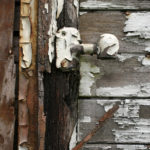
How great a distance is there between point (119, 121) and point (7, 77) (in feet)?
1.38

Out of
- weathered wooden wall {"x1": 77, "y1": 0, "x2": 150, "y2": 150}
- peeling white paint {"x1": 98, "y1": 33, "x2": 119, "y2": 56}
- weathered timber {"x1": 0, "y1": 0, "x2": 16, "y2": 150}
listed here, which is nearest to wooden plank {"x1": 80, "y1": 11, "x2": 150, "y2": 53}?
weathered wooden wall {"x1": 77, "y1": 0, "x2": 150, "y2": 150}

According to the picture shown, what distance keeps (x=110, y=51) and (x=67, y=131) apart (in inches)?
12.1

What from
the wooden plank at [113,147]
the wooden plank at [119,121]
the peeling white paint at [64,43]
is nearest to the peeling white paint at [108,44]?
the peeling white paint at [64,43]

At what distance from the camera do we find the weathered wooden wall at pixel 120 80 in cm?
87

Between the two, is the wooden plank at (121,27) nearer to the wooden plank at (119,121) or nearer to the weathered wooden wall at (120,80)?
the weathered wooden wall at (120,80)

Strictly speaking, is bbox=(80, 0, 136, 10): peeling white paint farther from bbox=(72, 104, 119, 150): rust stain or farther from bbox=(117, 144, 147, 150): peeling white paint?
bbox=(117, 144, 147, 150): peeling white paint

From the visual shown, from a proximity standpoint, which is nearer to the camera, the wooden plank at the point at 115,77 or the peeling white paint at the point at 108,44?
the peeling white paint at the point at 108,44

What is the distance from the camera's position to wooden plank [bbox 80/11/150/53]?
87cm

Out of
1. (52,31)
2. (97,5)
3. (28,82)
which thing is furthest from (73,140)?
(97,5)

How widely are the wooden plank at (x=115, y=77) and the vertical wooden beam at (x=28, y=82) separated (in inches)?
7.3

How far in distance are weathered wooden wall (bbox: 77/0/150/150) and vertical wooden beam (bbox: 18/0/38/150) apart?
181 mm

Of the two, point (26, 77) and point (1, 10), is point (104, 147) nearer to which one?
point (26, 77)

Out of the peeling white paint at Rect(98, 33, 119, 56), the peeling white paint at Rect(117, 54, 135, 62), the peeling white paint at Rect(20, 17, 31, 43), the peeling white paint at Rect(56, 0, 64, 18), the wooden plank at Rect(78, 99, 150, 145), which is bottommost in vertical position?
the wooden plank at Rect(78, 99, 150, 145)

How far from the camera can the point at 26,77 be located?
775 millimetres
